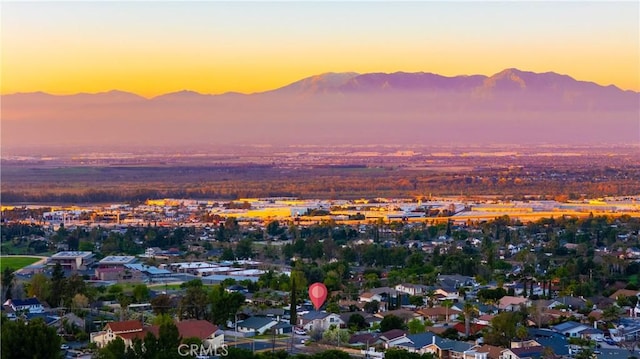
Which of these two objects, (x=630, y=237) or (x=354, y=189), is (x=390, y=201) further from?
(x=630, y=237)

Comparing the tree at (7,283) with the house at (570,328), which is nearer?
the house at (570,328)

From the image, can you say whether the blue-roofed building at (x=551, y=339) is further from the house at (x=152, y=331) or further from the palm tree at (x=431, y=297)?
the house at (x=152, y=331)

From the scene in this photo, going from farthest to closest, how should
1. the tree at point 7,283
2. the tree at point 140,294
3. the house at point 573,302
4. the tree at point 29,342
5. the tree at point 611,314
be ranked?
the tree at point 7,283 → the tree at point 140,294 → the house at point 573,302 → the tree at point 611,314 → the tree at point 29,342

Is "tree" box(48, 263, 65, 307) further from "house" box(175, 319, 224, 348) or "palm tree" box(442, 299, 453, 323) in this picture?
"palm tree" box(442, 299, 453, 323)

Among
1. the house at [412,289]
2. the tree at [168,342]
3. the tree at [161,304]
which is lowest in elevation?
the house at [412,289]

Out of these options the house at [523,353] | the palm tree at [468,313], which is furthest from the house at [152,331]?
the house at [523,353]

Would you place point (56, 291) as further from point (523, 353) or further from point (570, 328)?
point (570, 328)

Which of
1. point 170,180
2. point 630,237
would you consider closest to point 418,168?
point 170,180
